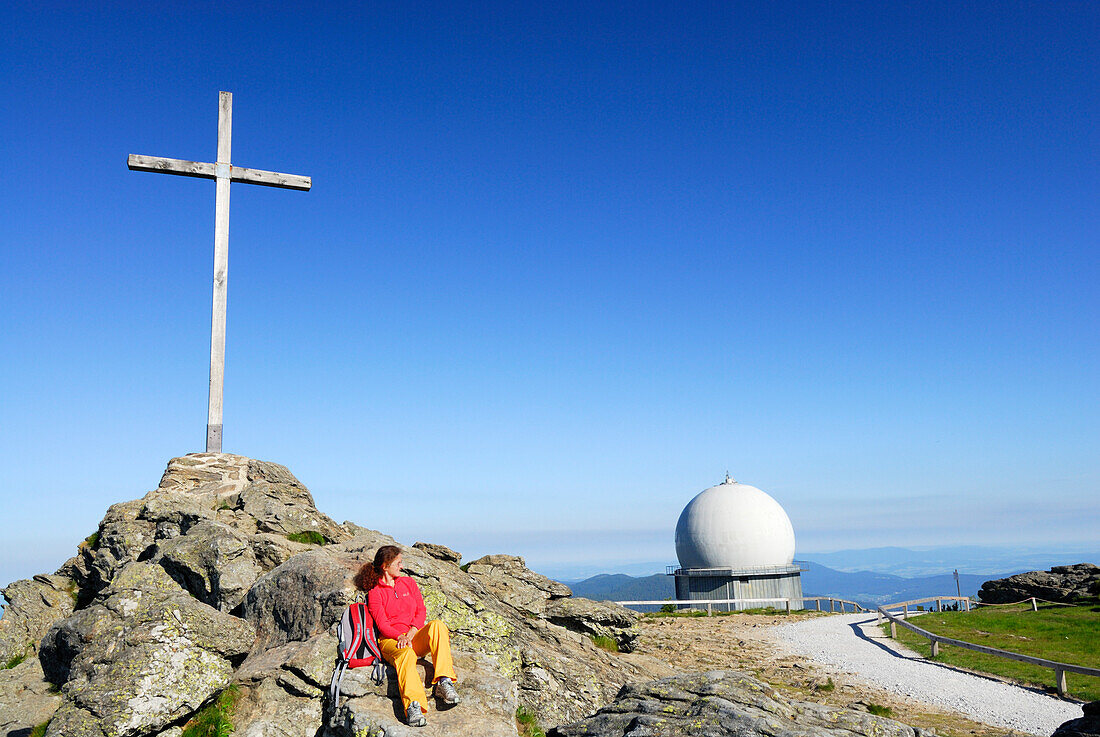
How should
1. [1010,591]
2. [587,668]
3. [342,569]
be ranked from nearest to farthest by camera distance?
[342,569] < [587,668] < [1010,591]

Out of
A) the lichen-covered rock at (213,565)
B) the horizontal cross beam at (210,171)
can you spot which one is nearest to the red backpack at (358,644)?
the lichen-covered rock at (213,565)

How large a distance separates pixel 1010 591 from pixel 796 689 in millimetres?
25765

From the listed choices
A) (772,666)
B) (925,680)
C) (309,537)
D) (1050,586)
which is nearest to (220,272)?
(309,537)

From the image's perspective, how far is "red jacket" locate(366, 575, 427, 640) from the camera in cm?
680

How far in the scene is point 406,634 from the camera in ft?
22.5

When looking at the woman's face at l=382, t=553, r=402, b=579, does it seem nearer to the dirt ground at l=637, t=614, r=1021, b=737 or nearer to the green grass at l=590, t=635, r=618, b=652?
the green grass at l=590, t=635, r=618, b=652

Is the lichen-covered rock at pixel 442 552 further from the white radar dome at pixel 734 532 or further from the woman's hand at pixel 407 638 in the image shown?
the white radar dome at pixel 734 532

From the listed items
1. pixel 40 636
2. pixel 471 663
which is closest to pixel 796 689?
pixel 471 663

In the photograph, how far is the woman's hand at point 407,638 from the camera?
665 centimetres

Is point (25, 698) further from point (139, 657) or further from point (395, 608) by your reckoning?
point (395, 608)

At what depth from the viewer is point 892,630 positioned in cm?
2353

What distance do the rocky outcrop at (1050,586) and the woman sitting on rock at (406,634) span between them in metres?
32.3

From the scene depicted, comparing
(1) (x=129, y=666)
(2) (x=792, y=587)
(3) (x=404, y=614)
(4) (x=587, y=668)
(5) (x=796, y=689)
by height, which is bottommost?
(2) (x=792, y=587)

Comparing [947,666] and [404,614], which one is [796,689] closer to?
[947,666]
